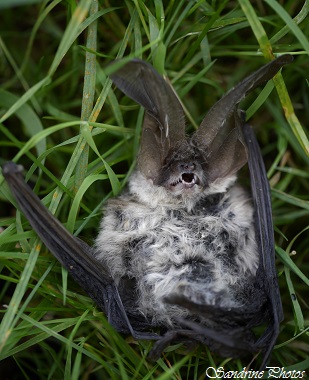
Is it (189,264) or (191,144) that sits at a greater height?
(191,144)

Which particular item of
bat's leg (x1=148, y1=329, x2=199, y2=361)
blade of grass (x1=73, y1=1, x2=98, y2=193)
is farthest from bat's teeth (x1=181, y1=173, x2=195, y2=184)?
bat's leg (x1=148, y1=329, x2=199, y2=361)

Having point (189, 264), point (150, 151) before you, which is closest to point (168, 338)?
point (189, 264)

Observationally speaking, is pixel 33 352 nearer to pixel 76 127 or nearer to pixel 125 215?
pixel 125 215

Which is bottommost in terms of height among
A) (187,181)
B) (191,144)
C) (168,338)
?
(168,338)

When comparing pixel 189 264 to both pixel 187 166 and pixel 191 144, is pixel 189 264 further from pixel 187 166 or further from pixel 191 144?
pixel 191 144

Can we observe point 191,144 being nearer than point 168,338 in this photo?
No

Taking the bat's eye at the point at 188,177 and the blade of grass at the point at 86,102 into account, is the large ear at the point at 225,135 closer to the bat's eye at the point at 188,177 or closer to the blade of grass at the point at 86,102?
the bat's eye at the point at 188,177

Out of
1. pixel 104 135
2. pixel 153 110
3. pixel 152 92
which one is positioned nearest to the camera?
pixel 152 92

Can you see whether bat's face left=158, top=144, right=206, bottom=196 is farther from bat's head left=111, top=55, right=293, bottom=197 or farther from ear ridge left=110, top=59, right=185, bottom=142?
ear ridge left=110, top=59, right=185, bottom=142
